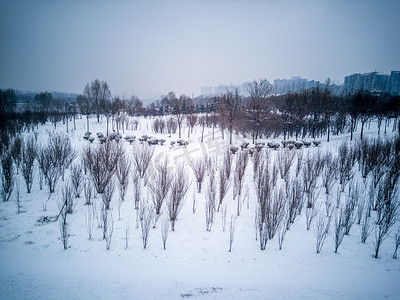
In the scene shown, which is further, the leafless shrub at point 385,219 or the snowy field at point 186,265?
the leafless shrub at point 385,219

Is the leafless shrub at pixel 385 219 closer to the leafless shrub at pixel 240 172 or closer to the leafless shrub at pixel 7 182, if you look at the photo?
the leafless shrub at pixel 240 172

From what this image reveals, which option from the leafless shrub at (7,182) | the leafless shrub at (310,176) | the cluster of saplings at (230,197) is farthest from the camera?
the leafless shrub at (310,176)

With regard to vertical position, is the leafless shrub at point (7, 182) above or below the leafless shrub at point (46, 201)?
above

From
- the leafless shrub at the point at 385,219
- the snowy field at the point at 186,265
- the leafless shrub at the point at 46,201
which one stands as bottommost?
the snowy field at the point at 186,265

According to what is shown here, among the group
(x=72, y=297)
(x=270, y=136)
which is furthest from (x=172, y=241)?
(x=270, y=136)

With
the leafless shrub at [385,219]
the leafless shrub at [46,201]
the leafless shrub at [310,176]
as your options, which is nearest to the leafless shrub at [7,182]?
the leafless shrub at [46,201]

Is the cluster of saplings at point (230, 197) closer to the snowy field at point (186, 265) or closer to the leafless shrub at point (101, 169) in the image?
the leafless shrub at point (101, 169)

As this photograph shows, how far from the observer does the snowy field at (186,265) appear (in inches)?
144

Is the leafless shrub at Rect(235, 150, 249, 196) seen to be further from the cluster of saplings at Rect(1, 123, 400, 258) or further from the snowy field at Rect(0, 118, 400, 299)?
the snowy field at Rect(0, 118, 400, 299)

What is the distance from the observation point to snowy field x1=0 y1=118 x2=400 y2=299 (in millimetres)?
3660

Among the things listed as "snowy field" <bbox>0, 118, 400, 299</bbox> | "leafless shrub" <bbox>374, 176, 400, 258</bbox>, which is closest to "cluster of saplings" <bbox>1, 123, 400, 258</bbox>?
"leafless shrub" <bbox>374, 176, 400, 258</bbox>

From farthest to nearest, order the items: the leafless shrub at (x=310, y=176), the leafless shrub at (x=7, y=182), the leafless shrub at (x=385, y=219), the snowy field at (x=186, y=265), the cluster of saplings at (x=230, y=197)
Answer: the leafless shrub at (x=310, y=176) → the leafless shrub at (x=7, y=182) → the cluster of saplings at (x=230, y=197) → the leafless shrub at (x=385, y=219) → the snowy field at (x=186, y=265)

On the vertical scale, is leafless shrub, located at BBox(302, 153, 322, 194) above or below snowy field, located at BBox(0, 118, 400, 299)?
above

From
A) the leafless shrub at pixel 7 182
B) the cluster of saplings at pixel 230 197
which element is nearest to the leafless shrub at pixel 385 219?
the cluster of saplings at pixel 230 197
